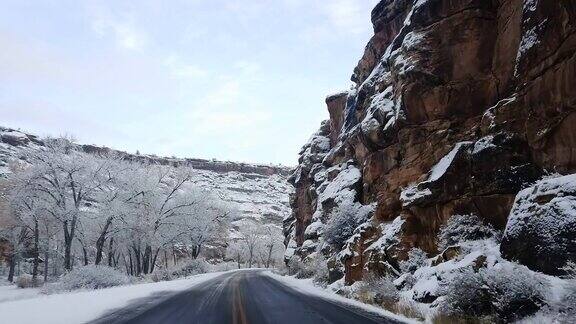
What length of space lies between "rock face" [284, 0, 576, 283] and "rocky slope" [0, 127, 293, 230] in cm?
9138

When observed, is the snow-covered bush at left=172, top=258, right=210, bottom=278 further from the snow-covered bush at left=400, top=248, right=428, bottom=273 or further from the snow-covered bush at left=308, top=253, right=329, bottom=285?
the snow-covered bush at left=400, top=248, right=428, bottom=273

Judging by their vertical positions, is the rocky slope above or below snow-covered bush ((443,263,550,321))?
above

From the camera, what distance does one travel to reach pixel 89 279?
24906 millimetres

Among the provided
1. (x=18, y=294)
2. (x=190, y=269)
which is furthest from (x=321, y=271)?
(x=190, y=269)

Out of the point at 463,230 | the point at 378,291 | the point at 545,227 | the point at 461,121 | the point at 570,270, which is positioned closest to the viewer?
the point at 570,270

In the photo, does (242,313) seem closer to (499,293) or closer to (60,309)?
(60,309)

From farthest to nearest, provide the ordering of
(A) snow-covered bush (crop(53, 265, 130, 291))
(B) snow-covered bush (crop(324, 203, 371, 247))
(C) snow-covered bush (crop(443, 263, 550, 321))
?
(B) snow-covered bush (crop(324, 203, 371, 247)), (A) snow-covered bush (crop(53, 265, 130, 291)), (C) snow-covered bush (crop(443, 263, 550, 321))

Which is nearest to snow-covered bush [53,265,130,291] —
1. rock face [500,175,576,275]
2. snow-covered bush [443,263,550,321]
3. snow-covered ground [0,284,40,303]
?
snow-covered ground [0,284,40,303]

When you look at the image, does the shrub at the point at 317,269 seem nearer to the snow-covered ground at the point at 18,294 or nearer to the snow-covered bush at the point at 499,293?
the snow-covered bush at the point at 499,293

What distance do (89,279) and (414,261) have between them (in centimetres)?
1897

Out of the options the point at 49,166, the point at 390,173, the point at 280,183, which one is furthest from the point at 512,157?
the point at 280,183

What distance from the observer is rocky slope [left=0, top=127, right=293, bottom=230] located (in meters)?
117

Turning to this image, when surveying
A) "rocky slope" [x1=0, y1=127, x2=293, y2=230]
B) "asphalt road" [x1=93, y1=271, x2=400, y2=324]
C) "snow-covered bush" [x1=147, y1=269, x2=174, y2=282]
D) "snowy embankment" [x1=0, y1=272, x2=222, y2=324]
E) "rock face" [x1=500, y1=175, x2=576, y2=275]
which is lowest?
"asphalt road" [x1=93, y1=271, x2=400, y2=324]

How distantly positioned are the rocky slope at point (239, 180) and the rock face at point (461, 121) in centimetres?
9138
